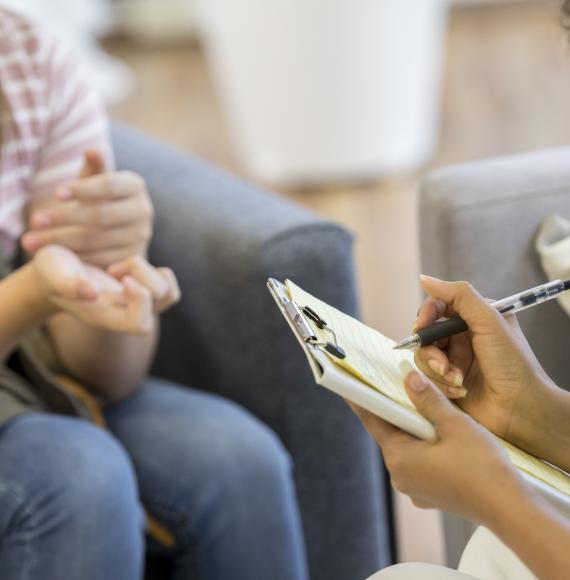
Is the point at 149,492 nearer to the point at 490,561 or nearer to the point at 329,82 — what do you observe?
the point at 490,561

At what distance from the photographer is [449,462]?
0.52 m

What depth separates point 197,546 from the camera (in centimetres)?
90

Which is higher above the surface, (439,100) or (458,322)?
(458,322)

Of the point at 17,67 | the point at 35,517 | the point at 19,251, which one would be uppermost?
the point at 17,67

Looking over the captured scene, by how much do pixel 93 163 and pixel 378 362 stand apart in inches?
15.6

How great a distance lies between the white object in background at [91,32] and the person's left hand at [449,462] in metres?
2.35

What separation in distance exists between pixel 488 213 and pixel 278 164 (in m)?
1.77

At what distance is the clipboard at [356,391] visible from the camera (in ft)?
1.62

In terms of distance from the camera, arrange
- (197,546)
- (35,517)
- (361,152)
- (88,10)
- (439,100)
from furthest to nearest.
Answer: (88,10) < (439,100) < (361,152) < (197,546) < (35,517)

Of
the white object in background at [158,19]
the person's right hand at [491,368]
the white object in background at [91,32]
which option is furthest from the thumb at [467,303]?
the white object in background at [158,19]

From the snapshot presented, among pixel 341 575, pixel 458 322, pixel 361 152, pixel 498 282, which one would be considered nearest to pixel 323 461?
pixel 341 575

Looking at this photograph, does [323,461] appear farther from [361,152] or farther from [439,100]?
[439,100]

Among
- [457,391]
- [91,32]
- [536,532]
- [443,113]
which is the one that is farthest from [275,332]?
[91,32]

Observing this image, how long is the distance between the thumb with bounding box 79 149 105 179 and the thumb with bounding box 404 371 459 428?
0.42m
